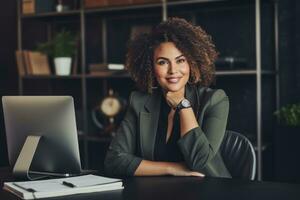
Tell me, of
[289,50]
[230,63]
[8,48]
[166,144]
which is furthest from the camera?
[8,48]

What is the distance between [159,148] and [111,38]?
6.65 feet

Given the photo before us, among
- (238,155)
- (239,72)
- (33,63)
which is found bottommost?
(238,155)

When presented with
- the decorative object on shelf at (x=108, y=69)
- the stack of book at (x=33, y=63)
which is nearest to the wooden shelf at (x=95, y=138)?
the decorative object on shelf at (x=108, y=69)

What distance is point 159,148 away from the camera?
2129 millimetres

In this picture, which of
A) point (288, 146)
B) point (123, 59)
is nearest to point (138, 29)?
point (123, 59)

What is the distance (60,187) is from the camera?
1621mm

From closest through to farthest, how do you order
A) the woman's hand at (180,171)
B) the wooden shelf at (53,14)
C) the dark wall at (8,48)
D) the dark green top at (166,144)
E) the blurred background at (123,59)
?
1. the woman's hand at (180,171)
2. the dark green top at (166,144)
3. the blurred background at (123,59)
4. the wooden shelf at (53,14)
5. the dark wall at (8,48)

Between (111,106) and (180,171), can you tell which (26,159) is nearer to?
(180,171)

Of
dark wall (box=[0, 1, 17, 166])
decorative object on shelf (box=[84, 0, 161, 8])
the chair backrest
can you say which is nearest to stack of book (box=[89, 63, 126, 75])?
decorative object on shelf (box=[84, 0, 161, 8])

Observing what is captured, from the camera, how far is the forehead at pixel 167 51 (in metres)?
2.10

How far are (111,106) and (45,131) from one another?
1879 millimetres

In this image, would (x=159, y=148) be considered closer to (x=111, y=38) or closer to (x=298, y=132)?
(x=298, y=132)

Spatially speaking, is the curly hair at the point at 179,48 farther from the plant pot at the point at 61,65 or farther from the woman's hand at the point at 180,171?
the plant pot at the point at 61,65

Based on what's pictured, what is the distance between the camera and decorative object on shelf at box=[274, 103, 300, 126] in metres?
3.06
